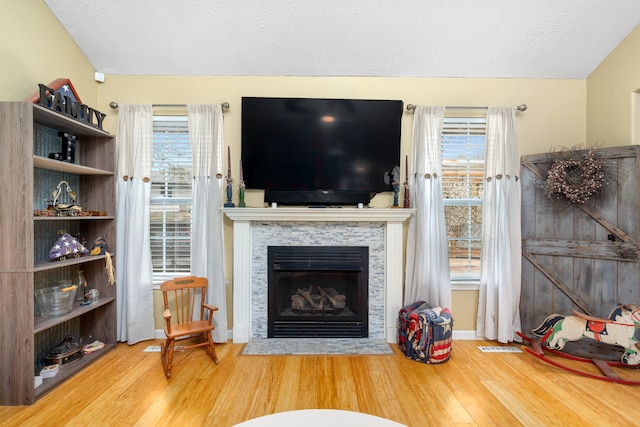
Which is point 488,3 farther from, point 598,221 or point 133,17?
point 133,17

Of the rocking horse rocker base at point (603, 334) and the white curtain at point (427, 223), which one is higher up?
the white curtain at point (427, 223)

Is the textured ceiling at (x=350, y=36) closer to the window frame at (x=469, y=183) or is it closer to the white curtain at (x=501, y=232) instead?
the window frame at (x=469, y=183)

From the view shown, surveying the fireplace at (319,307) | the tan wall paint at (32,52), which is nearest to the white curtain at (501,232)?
the fireplace at (319,307)

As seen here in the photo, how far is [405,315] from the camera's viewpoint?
2908 mm

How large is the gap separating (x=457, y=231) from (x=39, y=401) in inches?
150

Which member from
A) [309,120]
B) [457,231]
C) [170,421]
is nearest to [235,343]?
[170,421]

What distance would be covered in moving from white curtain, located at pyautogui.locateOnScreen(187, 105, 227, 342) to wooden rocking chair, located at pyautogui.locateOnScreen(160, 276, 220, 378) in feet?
0.45

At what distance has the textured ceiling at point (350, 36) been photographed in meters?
2.66

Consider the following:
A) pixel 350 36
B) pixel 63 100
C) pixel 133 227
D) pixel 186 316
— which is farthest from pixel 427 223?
pixel 63 100

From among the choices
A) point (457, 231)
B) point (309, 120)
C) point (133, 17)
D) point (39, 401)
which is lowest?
point (39, 401)

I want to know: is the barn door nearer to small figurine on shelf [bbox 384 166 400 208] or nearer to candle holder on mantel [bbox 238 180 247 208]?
small figurine on shelf [bbox 384 166 400 208]

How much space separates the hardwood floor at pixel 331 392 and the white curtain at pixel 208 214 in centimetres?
53

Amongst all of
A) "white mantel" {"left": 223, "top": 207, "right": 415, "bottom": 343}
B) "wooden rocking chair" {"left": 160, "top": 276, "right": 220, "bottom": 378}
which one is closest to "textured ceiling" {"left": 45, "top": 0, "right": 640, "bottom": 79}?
"white mantel" {"left": 223, "top": 207, "right": 415, "bottom": 343}

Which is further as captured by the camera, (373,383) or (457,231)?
(457,231)
